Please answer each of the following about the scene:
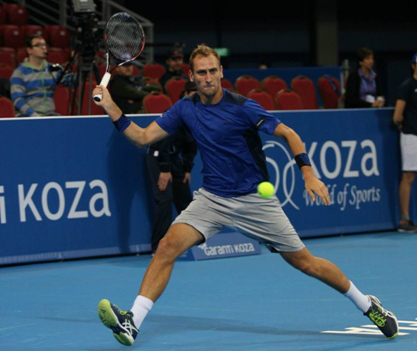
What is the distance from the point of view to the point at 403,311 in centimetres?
733

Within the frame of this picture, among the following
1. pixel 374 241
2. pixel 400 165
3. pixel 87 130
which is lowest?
pixel 374 241

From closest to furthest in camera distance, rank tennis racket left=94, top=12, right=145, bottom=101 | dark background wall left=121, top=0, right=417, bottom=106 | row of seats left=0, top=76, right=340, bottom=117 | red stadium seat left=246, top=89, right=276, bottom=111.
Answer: tennis racket left=94, top=12, right=145, bottom=101
row of seats left=0, top=76, right=340, bottom=117
red stadium seat left=246, top=89, right=276, bottom=111
dark background wall left=121, top=0, right=417, bottom=106

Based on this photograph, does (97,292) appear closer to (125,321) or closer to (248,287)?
(248,287)

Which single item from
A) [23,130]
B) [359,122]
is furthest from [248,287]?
[359,122]

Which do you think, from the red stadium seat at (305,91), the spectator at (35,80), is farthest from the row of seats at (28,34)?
the spectator at (35,80)

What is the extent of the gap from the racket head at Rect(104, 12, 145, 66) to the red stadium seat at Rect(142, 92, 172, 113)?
15.6 ft

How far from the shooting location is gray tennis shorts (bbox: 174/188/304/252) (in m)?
6.41

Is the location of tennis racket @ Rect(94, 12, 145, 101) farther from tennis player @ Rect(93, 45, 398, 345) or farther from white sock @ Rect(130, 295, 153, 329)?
white sock @ Rect(130, 295, 153, 329)

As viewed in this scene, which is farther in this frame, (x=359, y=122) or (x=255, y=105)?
(x=359, y=122)

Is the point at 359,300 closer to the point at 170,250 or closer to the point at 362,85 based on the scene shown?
the point at 170,250

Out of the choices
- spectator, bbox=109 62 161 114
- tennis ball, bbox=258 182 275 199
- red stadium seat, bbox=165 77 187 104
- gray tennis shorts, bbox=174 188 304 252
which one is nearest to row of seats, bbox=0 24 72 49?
red stadium seat, bbox=165 77 187 104

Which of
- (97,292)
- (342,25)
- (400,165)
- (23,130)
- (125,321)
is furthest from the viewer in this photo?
(342,25)

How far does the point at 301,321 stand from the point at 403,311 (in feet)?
2.77

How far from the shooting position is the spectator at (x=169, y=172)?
409 inches
